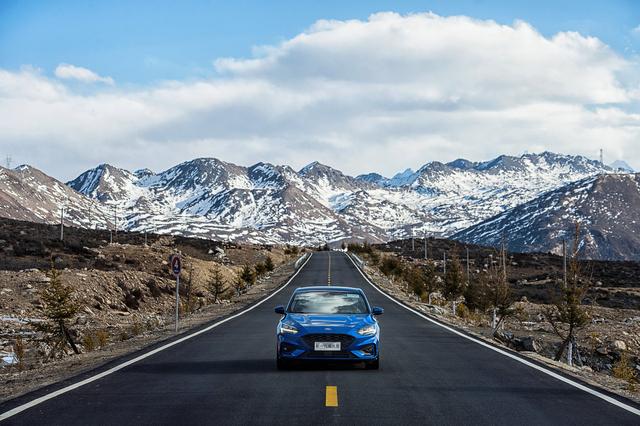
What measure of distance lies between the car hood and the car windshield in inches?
12.8

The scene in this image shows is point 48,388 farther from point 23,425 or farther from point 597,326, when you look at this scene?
point 597,326

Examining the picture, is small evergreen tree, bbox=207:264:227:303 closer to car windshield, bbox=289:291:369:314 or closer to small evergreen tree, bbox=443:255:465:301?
small evergreen tree, bbox=443:255:465:301

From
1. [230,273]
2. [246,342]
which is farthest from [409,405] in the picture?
[230,273]

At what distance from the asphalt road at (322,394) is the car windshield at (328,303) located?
1.14 meters

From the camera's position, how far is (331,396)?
Result: 35.1 feet

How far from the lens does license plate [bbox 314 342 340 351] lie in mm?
13430

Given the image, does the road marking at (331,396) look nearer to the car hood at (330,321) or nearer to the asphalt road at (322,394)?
the asphalt road at (322,394)

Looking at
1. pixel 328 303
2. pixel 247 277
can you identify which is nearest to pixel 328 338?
pixel 328 303

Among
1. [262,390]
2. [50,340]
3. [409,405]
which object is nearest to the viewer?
[409,405]

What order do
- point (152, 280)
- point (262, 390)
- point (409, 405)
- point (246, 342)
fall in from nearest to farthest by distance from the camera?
1. point (409, 405)
2. point (262, 390)
3. point (246, 342)
4. point (152, 280)

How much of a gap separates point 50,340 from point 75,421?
48.1ft

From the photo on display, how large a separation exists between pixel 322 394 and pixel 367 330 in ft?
9.89

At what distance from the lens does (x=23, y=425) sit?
8.71m

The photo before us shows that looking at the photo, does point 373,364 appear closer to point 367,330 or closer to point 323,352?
point 367,330
